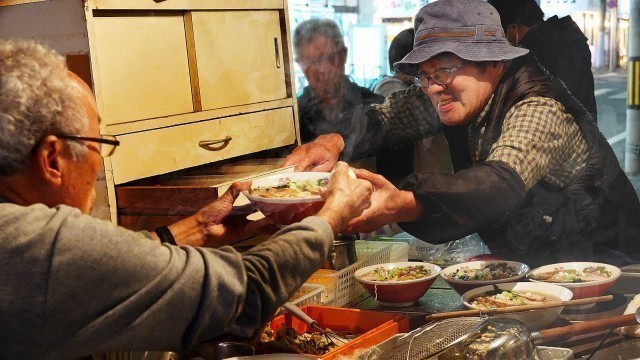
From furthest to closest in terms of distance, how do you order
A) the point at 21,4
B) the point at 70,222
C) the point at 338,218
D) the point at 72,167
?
the point at 21,4 < the point at 338,218 < the point at 72,167 < the point at 70,222

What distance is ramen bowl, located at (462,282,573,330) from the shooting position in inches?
76.0

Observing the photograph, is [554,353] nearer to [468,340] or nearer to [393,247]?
[468,340]

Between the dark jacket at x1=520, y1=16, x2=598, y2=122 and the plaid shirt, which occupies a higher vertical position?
the dark jacket at x1=520, y1=16, x2=598, y2=122

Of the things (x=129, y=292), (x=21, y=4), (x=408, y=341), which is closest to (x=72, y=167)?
(x=129, y=292)

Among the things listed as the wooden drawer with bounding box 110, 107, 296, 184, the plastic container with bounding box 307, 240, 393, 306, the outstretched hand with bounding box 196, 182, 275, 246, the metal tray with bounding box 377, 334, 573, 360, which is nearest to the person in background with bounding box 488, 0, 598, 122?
the plastic container with bounding box 307, 240, 393, 306

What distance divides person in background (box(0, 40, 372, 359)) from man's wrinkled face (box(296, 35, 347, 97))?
170 cm

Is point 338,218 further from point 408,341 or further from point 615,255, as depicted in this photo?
point 615,255

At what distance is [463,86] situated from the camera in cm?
259

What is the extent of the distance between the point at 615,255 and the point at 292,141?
1.38 m

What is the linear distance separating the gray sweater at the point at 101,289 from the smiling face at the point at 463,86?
4.42 ft

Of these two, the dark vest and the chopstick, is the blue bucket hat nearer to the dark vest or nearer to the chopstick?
the dark vest

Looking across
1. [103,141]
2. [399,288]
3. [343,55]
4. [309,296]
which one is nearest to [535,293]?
[399,288]

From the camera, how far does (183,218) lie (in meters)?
2.47

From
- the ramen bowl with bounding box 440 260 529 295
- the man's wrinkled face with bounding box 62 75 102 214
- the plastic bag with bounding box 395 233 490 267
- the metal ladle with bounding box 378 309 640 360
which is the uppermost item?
the man's wrinkled face with bounding box 62 75 102 214
